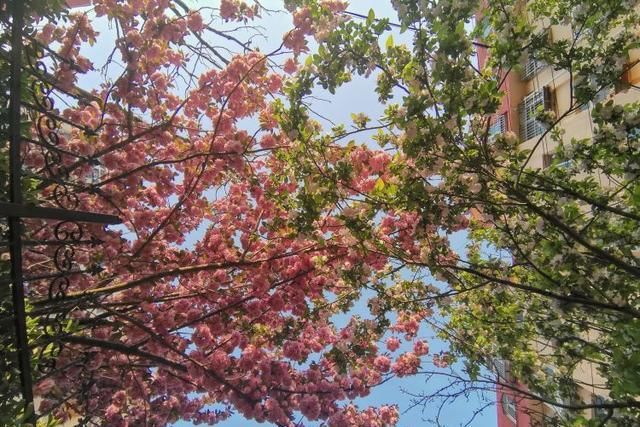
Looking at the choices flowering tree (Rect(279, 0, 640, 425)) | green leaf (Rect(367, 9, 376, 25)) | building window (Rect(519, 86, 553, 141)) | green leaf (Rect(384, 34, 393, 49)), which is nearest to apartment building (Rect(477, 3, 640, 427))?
building window (Rect(519, 86, 553, 141))

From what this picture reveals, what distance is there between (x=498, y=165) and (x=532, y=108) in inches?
288

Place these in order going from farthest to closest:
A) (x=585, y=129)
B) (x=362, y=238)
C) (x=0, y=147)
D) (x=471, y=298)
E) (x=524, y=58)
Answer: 1. (x=585, y=129)
2. (x=471, y=298)
3. (x=362, y=238)
4. (x=524, y=58)
5. (x=0, y=147)

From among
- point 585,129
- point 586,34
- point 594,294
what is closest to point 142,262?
point 594,294

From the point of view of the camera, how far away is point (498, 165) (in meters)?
4.46

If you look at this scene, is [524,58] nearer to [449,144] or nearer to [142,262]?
[449,144]

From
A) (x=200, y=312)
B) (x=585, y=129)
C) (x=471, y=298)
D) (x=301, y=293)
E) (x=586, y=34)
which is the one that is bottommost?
(x=200, y=312)

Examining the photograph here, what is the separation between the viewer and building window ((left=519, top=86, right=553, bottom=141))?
402 inches

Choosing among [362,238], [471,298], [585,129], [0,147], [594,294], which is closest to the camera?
[0,147]

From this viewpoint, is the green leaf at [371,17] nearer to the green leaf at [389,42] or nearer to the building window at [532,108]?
the green leaf at [389,42]

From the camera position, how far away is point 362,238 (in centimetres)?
482

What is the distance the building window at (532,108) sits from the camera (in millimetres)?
10203

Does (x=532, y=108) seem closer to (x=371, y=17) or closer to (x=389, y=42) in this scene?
(x=389, y=42)

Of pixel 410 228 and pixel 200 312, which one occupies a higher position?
pixel 410 228

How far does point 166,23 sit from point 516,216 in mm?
4597
